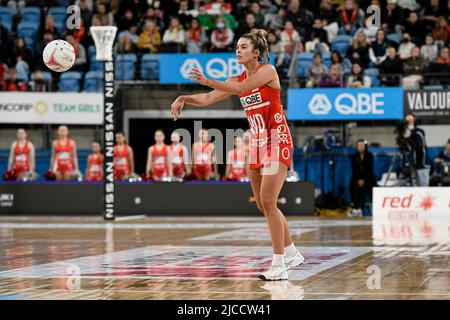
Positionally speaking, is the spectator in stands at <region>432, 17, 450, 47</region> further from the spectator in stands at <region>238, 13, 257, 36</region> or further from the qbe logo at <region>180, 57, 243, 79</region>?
the qbe logo at <region>180, 57, 243, 79</region>

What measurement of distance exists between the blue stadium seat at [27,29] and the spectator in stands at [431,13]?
12058 millimetres

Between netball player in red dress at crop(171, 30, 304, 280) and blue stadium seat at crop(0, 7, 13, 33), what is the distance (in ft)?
70.4

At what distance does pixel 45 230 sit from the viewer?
18.3 metres

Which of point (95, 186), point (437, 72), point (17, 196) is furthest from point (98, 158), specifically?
point (437, 72)

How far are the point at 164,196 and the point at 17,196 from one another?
163 inches

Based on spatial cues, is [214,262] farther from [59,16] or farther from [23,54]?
[59,16]

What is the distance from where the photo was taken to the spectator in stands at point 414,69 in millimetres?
25406

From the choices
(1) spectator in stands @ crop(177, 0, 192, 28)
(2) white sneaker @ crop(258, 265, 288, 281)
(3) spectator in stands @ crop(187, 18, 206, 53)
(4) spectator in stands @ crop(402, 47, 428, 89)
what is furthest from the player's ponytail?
(1) spectator in stands @ crop(177, 0, 192, 28)

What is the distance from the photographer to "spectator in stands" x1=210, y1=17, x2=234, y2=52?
2716 cm

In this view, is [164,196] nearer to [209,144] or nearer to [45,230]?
[209,144]

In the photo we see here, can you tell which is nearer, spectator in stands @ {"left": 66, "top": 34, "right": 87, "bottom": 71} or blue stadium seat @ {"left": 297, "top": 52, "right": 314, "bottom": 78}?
blue stadium seat @ {"left": 297, "top": 52, "right": 314, "bottom": 78}

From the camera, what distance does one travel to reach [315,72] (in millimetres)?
25797

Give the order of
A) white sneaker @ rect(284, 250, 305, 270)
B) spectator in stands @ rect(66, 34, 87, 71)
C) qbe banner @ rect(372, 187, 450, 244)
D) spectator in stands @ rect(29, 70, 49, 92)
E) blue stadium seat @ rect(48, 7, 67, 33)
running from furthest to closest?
1. blue stadium seat @ rect(48, 7, 67, 33)
2. spectator in stands @ rect(66, 34, 87, 71)
3. spectator in stands @ rect(29, 70, 49, 92)
4. qbe banner @ rect(372, 187, 450, 244)
5. white sneaker @ rect(284, 250, 305, 270)

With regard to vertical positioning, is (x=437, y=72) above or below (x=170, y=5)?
below
